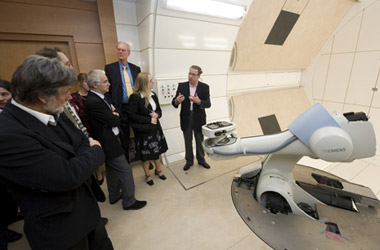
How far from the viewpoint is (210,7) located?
2.42 meters

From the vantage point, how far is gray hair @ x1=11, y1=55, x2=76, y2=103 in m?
0.76

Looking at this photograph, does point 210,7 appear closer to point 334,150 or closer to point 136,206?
point 334,150

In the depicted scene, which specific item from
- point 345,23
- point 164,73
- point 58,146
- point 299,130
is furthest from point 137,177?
point 345,23

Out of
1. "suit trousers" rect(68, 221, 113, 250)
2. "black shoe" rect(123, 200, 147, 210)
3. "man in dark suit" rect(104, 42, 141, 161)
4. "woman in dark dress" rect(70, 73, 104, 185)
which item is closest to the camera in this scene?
"suit trousers" rect(68, 221, 113, 250)

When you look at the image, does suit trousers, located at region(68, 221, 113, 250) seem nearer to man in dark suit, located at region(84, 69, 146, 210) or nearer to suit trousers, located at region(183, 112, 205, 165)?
man in dark suit, located at region(84, 69, 146, 210)

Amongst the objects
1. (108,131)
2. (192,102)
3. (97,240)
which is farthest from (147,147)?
(97,240)

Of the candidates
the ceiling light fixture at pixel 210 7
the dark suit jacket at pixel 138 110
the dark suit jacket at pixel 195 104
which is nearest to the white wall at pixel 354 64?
the ceiling light fixture at pixel 210 7

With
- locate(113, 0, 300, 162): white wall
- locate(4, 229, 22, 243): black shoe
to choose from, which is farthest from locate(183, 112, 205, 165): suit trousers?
locate(4, 229, 22, 243): black shoe

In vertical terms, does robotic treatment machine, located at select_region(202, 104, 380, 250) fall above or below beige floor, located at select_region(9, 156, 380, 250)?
above

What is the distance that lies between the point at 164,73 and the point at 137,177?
5.41ft

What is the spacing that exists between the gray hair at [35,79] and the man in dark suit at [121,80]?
1.49m

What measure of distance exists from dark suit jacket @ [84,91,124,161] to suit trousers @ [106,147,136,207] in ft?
0.38

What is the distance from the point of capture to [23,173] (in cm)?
71

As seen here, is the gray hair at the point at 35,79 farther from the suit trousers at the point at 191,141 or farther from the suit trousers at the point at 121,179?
the suit trousers at the point at 191,141
